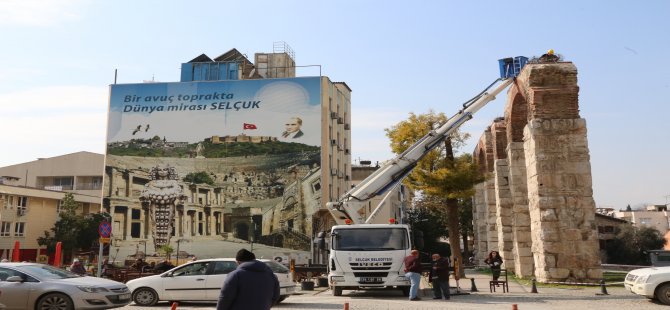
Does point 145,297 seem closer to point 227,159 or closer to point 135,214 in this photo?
point 227,159

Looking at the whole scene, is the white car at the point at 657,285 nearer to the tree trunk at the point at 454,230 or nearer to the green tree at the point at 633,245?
the tree trunk at the point at 454,230

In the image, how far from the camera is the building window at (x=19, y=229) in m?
43.2

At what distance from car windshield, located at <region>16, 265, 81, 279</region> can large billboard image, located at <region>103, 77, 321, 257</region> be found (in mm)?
27013

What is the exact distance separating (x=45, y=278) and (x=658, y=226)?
8575cm

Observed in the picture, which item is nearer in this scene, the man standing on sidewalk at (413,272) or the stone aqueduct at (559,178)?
the man standing on sidewalk at (413,272)

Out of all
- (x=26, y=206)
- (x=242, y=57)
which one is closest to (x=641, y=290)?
(x=242, y=57)

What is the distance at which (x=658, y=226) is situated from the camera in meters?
78.2

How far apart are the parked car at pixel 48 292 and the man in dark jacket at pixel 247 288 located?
664 centimetres

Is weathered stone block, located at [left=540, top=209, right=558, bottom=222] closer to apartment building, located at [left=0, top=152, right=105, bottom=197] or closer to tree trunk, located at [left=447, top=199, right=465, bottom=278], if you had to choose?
tree trunk, located at [left=447, top=199, right=465, bottom=278]

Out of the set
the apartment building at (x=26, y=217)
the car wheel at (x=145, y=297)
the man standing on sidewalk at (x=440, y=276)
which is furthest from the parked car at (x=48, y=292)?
the apartment building at (x=26, y=217)

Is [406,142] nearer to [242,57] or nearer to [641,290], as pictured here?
[641,290]

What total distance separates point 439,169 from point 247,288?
20.9 meters

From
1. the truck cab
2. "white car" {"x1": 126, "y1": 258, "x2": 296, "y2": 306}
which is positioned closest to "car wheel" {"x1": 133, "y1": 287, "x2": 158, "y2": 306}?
"white car" {"x1": 126, "y1": 258, "x2": 296, "y2": 306}

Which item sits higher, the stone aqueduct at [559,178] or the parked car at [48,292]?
the stone aqueduct at [559,178]
